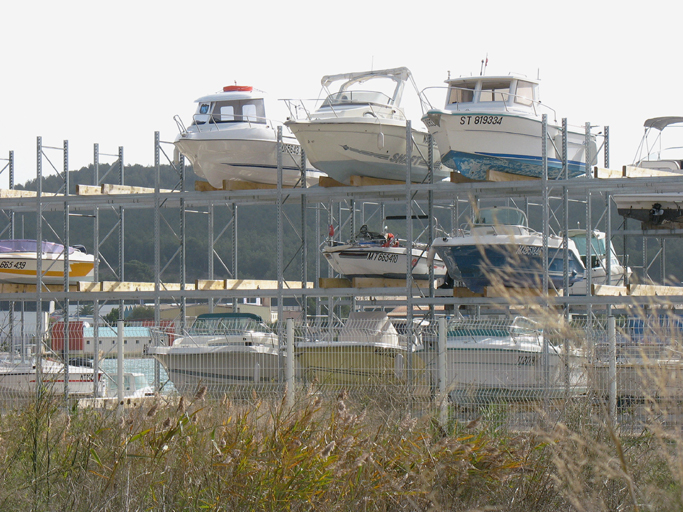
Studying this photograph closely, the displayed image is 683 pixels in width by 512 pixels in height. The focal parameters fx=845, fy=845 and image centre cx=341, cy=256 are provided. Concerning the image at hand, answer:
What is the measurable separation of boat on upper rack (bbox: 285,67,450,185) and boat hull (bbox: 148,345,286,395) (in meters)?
4.93

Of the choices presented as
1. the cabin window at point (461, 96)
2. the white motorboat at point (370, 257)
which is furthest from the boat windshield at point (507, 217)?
the cabin window at point (461, 96)

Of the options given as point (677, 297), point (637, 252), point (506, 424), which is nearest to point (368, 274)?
point (677, 297)

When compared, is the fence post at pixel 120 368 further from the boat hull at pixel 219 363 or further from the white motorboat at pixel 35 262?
the white motorboat at pixel 35 262

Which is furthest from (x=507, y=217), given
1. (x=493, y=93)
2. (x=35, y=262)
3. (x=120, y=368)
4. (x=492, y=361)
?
(x=35, y=262)

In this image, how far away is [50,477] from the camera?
6.53 meters

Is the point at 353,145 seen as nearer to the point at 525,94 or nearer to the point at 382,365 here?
the point at 525,94

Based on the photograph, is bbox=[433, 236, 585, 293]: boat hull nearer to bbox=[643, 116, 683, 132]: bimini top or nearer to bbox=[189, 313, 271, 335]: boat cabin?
bbox=[189, 313, 271, 335]: boat cabin

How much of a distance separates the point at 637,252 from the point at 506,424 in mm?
35434

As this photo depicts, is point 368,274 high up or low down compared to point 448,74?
down

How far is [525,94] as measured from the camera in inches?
693

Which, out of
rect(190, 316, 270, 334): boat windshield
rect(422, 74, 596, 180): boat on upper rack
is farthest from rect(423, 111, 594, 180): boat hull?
rect(190, 316, 270, 334): boat windshield

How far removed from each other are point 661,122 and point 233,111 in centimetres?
1125

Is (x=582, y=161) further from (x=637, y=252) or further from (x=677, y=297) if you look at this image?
(x=637, y=252)

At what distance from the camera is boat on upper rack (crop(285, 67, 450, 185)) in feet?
55.5
